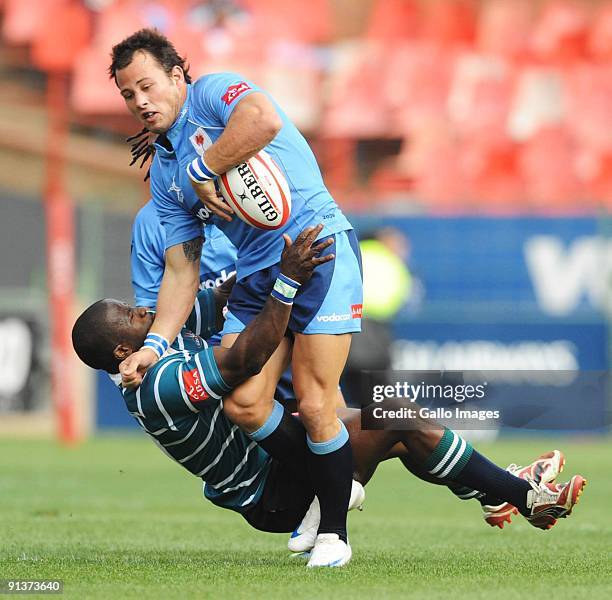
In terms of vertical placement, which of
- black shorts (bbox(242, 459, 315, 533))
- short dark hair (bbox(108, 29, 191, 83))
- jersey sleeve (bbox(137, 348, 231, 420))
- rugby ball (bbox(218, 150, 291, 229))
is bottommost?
black shorts (bbox(242, 459, 315, 533))

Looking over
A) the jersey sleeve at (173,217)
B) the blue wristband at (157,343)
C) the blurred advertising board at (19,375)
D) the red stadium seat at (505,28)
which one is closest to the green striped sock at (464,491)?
the blue wristband at (157,343)

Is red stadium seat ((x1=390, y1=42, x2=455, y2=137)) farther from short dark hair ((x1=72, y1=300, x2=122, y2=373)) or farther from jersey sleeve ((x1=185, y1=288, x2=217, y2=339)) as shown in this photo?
short dark hair ((x1=72, y1=300, x2=122, y2=373))

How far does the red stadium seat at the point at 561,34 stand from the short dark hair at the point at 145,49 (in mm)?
12853

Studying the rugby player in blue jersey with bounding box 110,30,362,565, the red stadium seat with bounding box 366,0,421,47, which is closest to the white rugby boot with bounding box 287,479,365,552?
the rugby player in blue jersey with bounding box 110,30,362,565

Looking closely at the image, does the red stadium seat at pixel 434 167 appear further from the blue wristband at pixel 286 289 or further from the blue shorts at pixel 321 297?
the blue wristband at pixel 286 289

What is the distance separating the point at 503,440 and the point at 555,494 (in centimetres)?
888

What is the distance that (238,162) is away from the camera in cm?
503

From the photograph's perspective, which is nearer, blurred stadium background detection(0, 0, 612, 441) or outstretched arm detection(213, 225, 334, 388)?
outstretched arm detection(213, 225, 334, 388)

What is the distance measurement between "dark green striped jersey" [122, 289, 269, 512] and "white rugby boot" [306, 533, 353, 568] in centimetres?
44

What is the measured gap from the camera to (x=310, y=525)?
5.51 meters

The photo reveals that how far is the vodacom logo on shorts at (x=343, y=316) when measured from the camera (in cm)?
520

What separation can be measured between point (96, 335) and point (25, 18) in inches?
523

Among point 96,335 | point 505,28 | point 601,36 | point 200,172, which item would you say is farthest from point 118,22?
point 200,172

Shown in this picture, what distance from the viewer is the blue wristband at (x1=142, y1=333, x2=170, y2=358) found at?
5.24m
